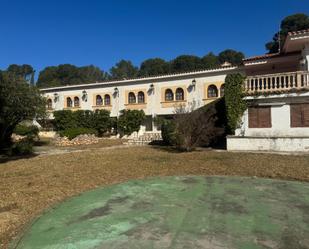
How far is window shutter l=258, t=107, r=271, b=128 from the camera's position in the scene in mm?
16969

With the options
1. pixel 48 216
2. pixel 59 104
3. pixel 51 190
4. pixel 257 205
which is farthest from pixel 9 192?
pixel 59 104

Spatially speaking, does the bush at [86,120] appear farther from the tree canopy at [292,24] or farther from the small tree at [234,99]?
the tree canopy at [292,24]

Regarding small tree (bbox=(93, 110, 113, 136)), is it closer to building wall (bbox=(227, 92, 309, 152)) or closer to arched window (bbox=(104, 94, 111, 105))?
arched window (bbox=(104, 94, 111, 105))

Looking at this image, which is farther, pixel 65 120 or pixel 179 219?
pixel 65 120

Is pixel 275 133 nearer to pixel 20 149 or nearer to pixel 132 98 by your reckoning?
pixel 20 149

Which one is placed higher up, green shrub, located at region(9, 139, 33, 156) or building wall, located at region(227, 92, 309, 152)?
building wall, located at region(227, 92, 309, 152)

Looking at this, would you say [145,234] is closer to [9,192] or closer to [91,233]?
[91,233]

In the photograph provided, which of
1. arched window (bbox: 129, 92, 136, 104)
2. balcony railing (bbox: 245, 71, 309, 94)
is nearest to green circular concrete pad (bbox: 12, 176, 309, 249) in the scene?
balcony railing (bbox: 245, 71, 309, 94)

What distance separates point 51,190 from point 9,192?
113 centimetres

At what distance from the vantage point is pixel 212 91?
30.4 metres

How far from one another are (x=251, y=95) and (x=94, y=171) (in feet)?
→ 31.2

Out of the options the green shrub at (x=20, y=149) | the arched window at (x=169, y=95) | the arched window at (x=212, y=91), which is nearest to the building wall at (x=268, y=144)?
the green shrub at (x=20, y=149)

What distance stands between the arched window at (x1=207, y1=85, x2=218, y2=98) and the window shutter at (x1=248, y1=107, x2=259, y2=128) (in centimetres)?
1310

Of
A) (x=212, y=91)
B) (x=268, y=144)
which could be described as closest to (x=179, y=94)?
(x=212, y=91)
